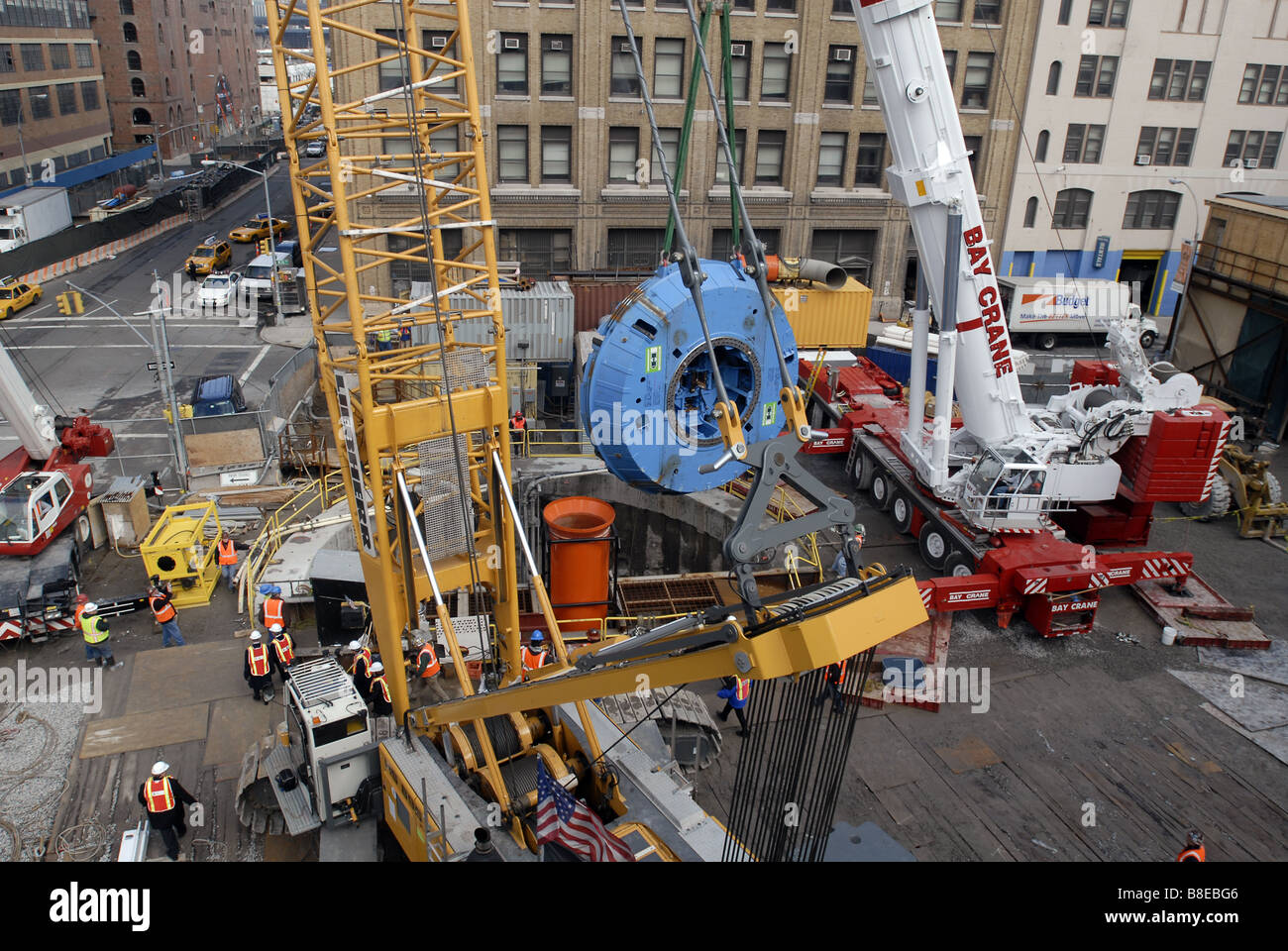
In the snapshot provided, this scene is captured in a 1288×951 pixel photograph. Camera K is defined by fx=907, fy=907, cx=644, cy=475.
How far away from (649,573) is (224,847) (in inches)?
491

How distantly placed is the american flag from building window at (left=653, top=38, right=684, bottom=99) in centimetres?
3276

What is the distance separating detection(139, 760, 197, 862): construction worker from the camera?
477 inches

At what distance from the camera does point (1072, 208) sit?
143 feet

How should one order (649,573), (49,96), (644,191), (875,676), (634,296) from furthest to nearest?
1. (49,96)
2. (644,191)
3. (649,573)
4. (875,676)
5. (634,296)

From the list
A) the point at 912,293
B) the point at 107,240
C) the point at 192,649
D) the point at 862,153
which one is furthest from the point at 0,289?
the point at 912,293

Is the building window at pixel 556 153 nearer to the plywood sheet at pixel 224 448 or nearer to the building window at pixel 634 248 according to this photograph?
the building window at pixel 634 248

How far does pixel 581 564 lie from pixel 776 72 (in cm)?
2835

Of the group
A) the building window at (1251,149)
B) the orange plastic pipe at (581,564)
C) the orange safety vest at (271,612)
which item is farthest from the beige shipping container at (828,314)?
the building window at (1251,149)

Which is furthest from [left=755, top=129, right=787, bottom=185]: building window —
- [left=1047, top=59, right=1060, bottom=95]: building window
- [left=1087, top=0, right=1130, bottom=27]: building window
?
[left=1087, top=0, right=1130, bottom=27]: building window

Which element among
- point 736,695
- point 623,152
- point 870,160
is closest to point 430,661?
point 736,695

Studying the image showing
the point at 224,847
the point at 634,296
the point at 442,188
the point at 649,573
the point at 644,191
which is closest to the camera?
the point at 634,296

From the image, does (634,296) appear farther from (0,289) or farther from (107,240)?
(107,240)

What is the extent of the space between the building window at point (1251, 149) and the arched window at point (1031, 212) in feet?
31.0

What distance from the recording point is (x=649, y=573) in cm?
2350
